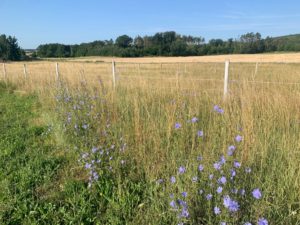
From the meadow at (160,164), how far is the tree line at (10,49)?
7807 cm

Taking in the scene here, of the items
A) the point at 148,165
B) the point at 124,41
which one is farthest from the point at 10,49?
the point at 148,165

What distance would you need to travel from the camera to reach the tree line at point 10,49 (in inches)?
2800

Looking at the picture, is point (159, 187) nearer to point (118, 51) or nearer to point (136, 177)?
point (136, 177)

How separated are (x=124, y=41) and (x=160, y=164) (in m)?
81.2

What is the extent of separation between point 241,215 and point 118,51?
245 feet

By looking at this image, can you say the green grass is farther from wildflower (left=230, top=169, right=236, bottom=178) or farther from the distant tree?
the distant tree

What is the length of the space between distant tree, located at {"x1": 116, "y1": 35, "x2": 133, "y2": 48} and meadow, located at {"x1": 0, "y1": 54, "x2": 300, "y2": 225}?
3041 inches

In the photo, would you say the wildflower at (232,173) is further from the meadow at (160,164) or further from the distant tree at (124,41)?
the distant tree at (124,41)

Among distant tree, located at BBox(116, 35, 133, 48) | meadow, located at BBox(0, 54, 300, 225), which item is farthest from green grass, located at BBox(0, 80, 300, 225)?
distant tree, located at BBox(116, 35, 133, 48)

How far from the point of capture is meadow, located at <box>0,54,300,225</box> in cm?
173

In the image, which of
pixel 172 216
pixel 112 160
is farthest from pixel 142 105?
pixel 172 216

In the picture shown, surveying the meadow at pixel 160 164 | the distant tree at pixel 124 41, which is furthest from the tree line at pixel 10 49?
the meadow at pixel 160 164

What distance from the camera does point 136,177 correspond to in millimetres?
2520

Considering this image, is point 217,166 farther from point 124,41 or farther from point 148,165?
point 124,41
